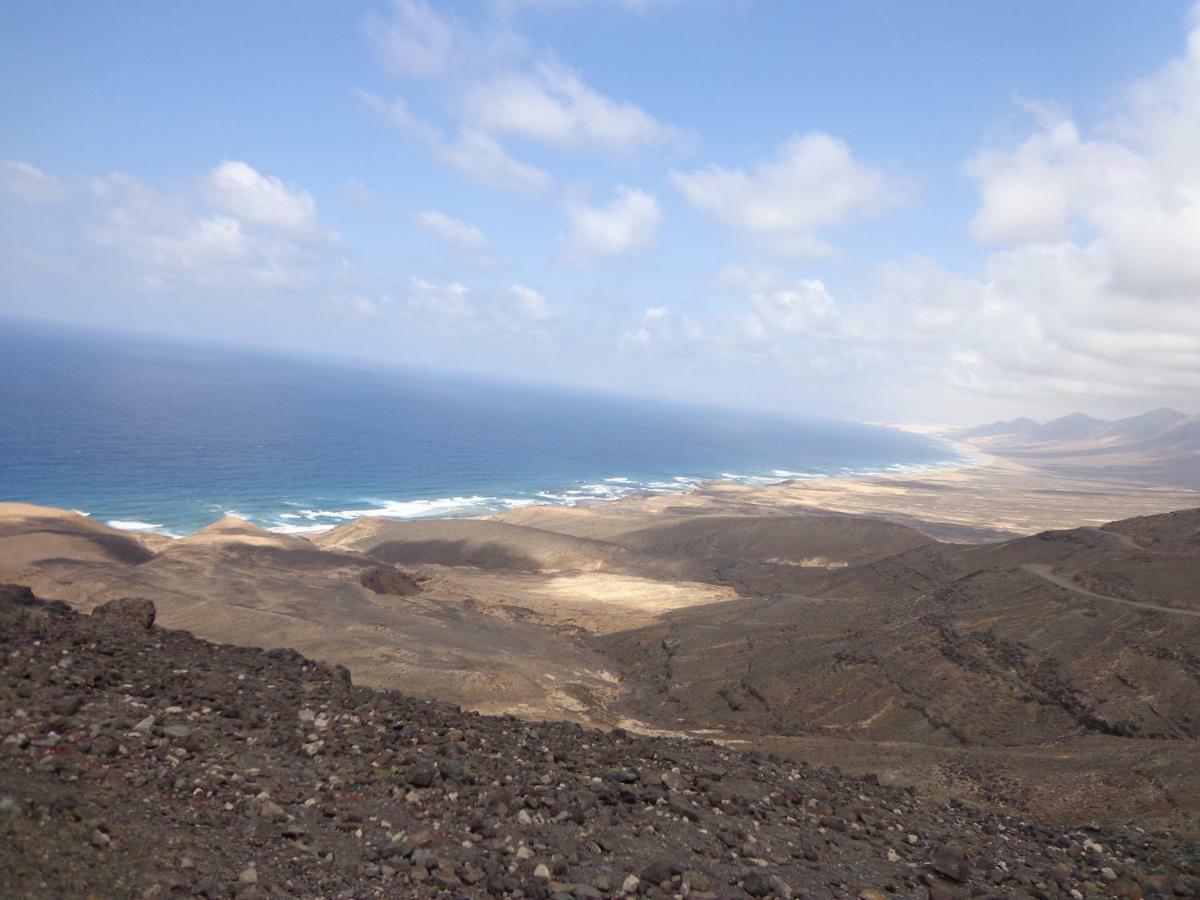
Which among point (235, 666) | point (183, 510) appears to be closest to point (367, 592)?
point (235, 666)

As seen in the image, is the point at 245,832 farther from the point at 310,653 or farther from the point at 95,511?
the point at 95,511

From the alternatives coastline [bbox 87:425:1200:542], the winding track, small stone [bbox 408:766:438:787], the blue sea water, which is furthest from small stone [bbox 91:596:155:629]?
the blue sea water

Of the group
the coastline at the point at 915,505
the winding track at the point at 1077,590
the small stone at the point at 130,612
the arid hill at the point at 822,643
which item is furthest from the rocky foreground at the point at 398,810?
the coastline at the point at 915,505

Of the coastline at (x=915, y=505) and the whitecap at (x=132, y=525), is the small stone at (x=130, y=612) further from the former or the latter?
the coastline at (x=915, y=505)

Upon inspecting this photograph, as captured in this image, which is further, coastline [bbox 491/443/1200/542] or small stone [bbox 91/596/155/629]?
coastline [bbox 491/443/1200/542]

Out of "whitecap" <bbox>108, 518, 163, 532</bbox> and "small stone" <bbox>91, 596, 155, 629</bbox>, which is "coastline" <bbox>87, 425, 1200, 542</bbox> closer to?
"whitecap" <bbox>108, 518, 163, 532</bbox>

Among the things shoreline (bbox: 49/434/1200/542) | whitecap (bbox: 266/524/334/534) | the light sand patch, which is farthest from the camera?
shoreline (bbox: 49/434/1200/542)
